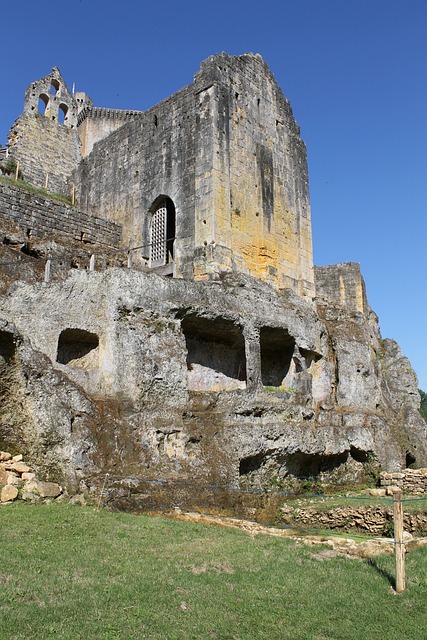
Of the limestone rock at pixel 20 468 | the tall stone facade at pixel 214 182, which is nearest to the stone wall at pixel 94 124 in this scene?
the tall stone facade at pixel 214 182

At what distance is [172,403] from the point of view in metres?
13.1

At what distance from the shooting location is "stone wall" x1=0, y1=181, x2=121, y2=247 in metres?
17.0

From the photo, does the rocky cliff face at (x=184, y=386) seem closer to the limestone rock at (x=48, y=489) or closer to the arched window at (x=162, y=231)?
the limestone rock at (x=48, y=489)

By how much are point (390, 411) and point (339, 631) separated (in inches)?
654

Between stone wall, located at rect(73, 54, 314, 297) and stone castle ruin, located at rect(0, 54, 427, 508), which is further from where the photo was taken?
stone wall, located at rect(73, 54, 314, 297)

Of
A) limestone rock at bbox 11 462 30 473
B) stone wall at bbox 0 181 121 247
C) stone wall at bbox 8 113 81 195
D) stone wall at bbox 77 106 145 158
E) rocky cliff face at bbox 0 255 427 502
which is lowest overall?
limestone rock at bbox 11 462 30 473

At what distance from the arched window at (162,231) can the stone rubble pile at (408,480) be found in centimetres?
969

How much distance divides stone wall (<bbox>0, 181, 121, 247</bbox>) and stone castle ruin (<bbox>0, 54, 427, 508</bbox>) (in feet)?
0.21

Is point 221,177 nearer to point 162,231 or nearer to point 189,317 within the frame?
point 162,231

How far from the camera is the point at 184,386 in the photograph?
13.5 metres

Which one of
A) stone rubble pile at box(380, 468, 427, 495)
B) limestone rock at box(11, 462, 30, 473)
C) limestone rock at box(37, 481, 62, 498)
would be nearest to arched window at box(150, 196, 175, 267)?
stone rubble pile at box(380, 468, 427, 495)

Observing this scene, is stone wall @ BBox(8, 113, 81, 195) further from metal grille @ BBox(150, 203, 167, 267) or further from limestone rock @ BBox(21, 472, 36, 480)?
limestone rock @ BBox(21, 472, 36, 480)

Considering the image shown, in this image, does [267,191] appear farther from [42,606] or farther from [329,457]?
[42,606]

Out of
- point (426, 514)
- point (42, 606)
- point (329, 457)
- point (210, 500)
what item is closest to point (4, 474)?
point (210, 500)
